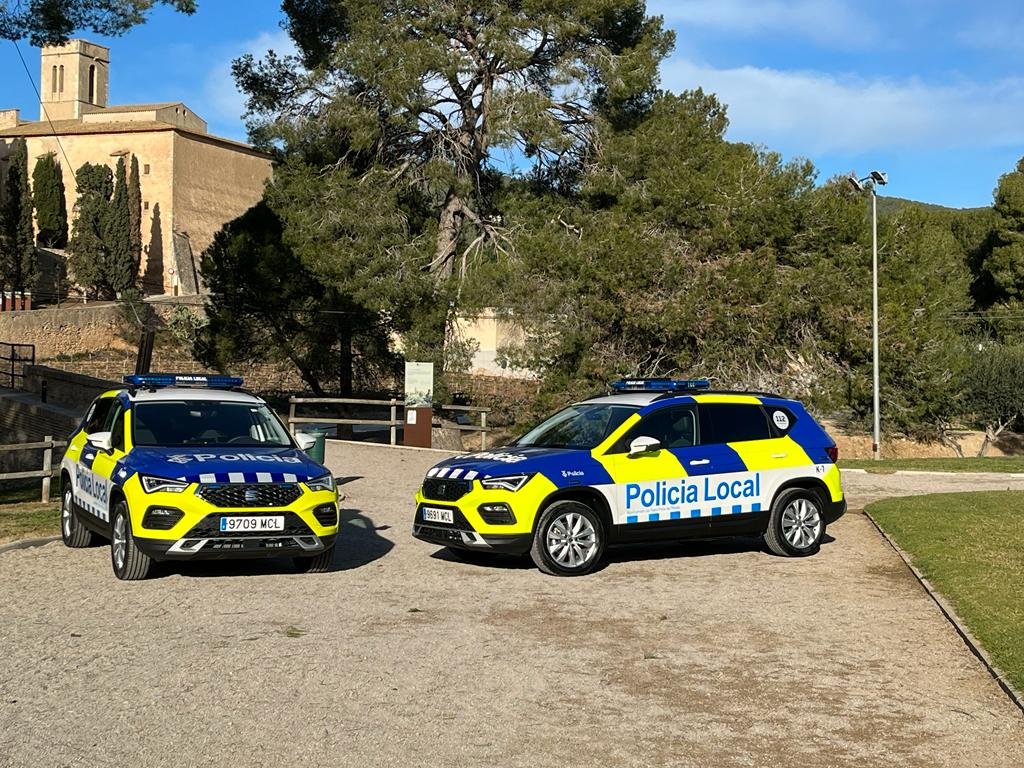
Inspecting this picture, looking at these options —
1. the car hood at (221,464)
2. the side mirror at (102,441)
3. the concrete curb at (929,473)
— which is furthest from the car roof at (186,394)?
the concrete curb at (929,473)

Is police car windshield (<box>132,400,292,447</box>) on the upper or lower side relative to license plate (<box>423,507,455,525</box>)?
upper

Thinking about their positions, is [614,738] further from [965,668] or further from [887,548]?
[887,548]

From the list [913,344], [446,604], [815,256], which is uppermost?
[815,256]

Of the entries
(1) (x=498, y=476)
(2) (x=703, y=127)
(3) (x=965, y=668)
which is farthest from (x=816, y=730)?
(2) (x=703, y=127)

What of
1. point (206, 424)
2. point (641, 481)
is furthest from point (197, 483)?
point (641, 481)

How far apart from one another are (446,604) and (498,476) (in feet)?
5.64

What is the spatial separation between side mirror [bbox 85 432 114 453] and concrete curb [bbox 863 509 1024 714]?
7710mm

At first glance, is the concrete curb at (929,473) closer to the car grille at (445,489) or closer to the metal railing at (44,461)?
the car grille at (445,489)

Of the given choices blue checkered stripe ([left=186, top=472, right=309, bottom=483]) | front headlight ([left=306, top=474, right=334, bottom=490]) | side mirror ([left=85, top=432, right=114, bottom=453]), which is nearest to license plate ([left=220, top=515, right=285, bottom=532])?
blue checkered stripe ([left=186, top=472, right=309, bottom=483])

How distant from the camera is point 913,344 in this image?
107ft

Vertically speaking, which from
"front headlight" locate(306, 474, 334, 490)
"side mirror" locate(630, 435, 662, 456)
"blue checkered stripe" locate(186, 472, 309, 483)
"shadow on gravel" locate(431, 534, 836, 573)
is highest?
"side mirror" locate(630, 435, 662, 456)

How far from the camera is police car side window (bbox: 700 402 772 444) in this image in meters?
12.5

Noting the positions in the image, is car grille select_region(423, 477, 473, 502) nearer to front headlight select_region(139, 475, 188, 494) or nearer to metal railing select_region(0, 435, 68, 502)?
front headlight select_region(139, 475, 188, 494)

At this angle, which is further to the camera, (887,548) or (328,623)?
(887,548)
